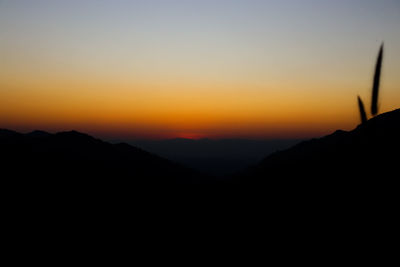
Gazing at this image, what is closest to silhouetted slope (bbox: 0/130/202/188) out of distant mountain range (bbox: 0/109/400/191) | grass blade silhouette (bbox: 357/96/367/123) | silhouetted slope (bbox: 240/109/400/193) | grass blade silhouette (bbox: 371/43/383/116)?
distant mountain range (bbox: 0/109/400/191)

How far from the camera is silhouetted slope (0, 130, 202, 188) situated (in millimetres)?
25516

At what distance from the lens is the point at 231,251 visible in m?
13.5

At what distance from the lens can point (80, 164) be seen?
30.4 meters

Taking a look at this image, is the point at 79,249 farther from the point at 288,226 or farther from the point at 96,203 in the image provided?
the point at 288,226

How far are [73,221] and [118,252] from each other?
18.1 ft

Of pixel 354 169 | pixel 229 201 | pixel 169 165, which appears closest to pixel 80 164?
pixel 169 165

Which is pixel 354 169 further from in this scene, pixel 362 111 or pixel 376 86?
pixel 362 111

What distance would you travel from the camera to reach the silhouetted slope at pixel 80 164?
2552 cm

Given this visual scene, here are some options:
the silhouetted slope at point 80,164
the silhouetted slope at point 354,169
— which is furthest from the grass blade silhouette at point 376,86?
the silhouetted slope at point 80,164

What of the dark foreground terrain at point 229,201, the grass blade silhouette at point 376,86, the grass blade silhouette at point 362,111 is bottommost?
the dark foreground terrain at point 229,201

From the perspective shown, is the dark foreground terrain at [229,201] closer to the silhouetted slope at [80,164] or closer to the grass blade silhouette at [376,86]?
the silhouetted slope at [80,164]

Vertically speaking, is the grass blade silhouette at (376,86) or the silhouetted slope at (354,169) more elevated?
the grass blade silhouette at (376,86)

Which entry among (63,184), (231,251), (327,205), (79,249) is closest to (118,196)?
(63,184)

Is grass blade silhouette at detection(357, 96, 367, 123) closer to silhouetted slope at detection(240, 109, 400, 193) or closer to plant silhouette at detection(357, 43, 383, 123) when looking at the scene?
plant silhouette at detection(357, 43, 383, 123)
